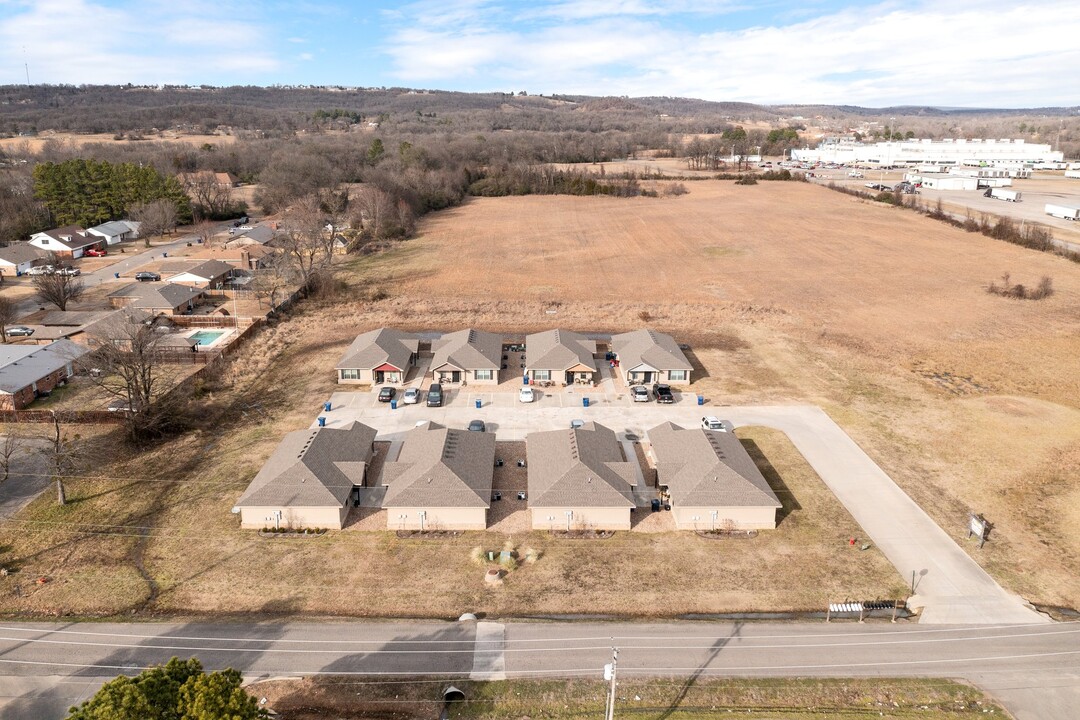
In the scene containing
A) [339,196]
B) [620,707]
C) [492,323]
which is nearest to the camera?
[620,707]

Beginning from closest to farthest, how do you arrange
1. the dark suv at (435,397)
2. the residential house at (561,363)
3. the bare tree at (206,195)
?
the dark suv at (435,397)
the residential house at (561,363)
the bare tree at (206,195)

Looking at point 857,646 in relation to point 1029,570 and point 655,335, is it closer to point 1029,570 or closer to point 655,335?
point 1029,570

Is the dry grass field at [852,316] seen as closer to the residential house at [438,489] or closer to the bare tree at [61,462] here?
the residential house at [438,489]

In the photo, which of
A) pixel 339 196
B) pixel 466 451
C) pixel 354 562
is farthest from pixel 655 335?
pixel 339 196

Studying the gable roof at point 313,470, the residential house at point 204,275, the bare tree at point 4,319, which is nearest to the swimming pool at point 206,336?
the bare tree at point 4,319

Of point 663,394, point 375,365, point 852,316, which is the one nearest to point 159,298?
point 375,365

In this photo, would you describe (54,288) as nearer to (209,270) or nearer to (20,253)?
(209,270)
